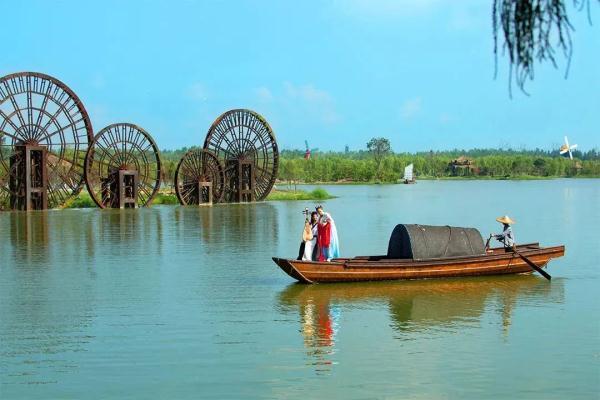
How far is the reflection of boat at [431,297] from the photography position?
1585 cm

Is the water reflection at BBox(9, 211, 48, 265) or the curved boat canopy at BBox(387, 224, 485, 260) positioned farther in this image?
the water reflection at BBox(9, 211, 48, 265)

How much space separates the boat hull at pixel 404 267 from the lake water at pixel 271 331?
0.24 metres

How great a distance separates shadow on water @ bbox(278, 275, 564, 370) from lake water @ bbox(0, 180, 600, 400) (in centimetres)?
4

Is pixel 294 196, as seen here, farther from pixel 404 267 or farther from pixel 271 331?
pixel 271 331

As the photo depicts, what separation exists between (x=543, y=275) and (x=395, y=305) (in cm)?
525

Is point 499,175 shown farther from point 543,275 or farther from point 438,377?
point 438,377

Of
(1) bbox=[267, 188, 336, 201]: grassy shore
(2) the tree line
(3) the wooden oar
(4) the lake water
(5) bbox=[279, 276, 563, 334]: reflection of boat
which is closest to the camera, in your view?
(4) the lake water

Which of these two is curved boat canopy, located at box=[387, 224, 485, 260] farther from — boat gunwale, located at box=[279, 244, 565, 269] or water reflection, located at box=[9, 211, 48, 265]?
water reflection, located at box=[9, 211, 48, 265]

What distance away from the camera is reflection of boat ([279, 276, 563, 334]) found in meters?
15.9

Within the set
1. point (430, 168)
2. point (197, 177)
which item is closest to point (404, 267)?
point (197, 177)

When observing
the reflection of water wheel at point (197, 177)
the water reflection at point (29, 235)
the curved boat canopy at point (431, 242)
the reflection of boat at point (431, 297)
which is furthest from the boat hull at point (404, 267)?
the reflection of water wheel at point (197, 177)

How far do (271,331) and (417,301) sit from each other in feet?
12.7

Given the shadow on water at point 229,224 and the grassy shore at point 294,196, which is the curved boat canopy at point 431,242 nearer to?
the shadow on water at point 229,224

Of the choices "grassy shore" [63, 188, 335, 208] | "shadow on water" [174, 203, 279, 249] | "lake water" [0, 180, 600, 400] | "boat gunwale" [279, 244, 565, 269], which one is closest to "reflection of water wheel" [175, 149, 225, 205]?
"shadow on water" [174, 203, 279, 249]
